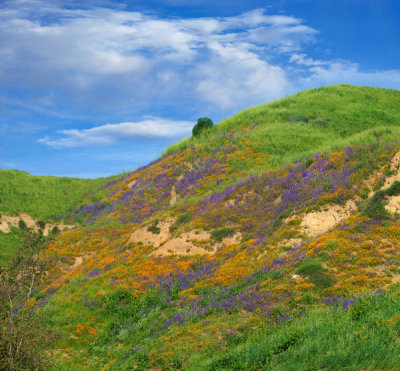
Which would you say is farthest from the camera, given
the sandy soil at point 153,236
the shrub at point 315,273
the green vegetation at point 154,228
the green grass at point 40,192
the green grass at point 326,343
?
the green grass at point 40,192

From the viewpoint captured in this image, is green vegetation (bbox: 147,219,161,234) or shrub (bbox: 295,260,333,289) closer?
shrub (bbox: 295,260,333,289)

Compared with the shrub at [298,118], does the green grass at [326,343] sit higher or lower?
lower

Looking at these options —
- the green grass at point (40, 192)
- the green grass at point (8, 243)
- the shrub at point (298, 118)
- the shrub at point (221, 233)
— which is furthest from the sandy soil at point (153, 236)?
the shrub at point (298, 118)

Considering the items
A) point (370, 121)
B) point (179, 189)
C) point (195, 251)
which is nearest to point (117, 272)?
point (195, 251)

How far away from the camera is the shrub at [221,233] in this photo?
26.7 metres

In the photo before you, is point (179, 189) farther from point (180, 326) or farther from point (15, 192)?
point (15, 192)

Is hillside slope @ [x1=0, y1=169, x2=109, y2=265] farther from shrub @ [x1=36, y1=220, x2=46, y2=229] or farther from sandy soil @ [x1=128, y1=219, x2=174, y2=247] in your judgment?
sandy soil @ [x1=128, y1=219, x2=174, y2=247]

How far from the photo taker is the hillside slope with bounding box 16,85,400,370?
10.6m

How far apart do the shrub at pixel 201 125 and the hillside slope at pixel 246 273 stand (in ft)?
49.5

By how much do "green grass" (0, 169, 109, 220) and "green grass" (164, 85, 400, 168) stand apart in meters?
21.8

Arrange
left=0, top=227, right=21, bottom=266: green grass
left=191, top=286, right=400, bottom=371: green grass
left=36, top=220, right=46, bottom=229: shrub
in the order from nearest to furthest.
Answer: left=191, top=286, right=400, bottom=371: green grass → left=0, top=227, right=21, bottom=266: green grass → left=36, top=220, right=46, bottom=229: shrub

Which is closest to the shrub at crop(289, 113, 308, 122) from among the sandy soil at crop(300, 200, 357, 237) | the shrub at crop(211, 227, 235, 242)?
the shrub at crop(211, 227, 235, 242)

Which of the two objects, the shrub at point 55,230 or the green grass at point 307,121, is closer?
the shrub at point 55,230

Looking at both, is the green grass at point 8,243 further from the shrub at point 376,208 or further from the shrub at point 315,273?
the shrub at point 376,208
